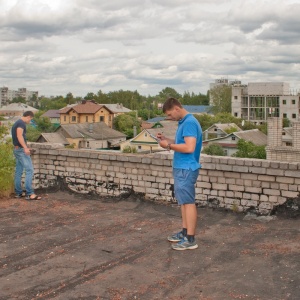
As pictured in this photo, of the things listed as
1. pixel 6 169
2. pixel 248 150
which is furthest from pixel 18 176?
pixel 248 150

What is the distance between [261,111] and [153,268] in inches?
3596

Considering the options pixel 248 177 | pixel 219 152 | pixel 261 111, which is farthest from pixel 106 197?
pixel 261 111

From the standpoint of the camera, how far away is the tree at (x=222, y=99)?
97438 mm

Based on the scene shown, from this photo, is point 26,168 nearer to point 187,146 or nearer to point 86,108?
point 187,146

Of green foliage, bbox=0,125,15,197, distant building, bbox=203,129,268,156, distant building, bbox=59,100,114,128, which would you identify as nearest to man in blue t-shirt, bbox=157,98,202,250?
green foliage, bbox=0,125,15,197

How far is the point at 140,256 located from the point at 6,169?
174 inches

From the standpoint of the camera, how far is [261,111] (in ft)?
305

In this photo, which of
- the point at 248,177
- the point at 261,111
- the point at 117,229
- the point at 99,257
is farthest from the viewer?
the point at 261,111

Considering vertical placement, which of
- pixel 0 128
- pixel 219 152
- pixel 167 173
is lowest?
pixel 219 152

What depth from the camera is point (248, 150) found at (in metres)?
46.6

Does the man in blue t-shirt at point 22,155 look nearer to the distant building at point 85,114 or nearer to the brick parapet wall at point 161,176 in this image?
the brick parapet wall at point 161,176

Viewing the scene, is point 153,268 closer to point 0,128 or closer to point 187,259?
point 187,259

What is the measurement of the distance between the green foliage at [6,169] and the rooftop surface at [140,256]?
99cm

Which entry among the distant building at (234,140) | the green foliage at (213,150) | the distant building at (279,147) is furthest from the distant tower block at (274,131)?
the distant building at (234,140)
